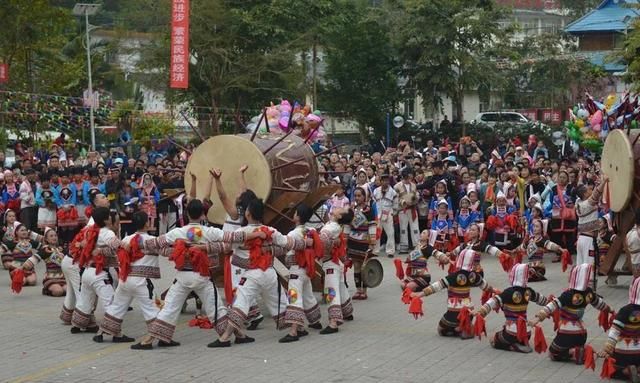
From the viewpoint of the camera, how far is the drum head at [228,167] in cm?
1241

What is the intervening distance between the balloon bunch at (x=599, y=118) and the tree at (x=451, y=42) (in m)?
13.1

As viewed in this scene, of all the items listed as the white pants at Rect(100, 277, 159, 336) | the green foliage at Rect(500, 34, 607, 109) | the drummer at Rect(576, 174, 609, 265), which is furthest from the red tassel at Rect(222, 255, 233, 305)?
the green foliage at Rect(500, 34, 607, 109)

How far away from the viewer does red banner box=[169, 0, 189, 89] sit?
27656 millimetres

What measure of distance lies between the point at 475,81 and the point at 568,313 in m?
24.9

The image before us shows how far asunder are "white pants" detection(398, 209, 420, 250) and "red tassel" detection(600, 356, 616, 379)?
10.2 metres

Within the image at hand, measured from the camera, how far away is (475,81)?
33875mm

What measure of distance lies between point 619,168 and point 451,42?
21500 millimetres

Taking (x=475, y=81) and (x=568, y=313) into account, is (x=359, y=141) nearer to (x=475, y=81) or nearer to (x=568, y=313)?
(x=475, y=81)

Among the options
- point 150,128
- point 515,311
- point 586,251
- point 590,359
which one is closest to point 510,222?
point 586,251

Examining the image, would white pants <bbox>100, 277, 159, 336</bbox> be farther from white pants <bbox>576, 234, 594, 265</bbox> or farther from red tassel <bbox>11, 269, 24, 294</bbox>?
white pants <bbox>576, 234, 594, 265</bbox>

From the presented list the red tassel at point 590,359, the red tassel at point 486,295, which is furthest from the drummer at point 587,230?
the red tassel at point 590,359

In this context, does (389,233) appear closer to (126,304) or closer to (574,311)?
(126,304)

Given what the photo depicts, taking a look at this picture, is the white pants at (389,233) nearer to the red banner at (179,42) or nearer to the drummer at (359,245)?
the drummer at (359,245)

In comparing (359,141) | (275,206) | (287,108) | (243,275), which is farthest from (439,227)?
(359,141)
